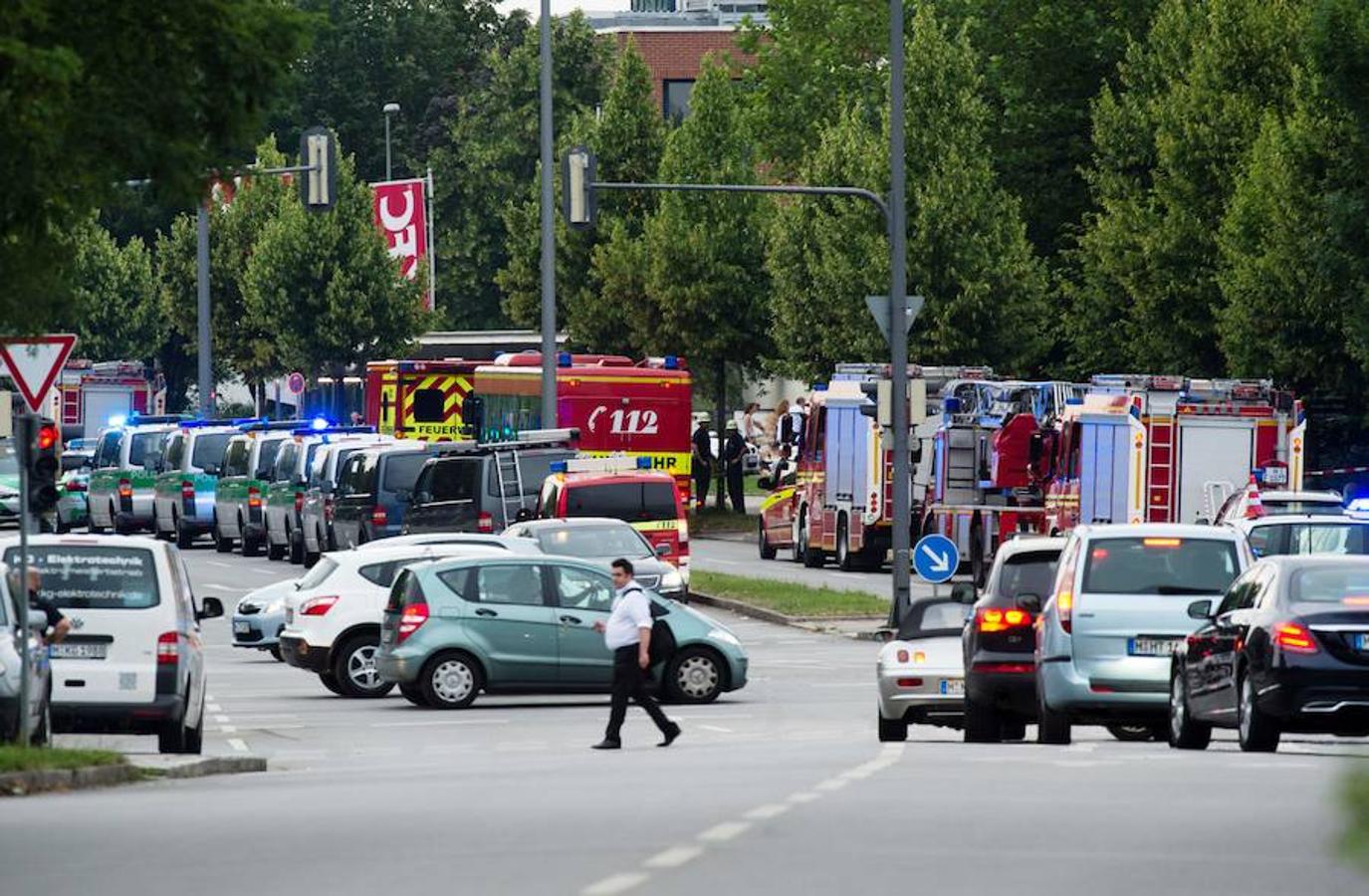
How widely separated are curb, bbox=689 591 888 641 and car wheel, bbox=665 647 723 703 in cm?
690

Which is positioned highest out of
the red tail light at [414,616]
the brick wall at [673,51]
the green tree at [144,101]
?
the brick wall at [673,51]

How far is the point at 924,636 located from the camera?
25906mm

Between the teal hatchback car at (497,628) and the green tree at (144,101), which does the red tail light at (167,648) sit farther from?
the green tree at (144,101)

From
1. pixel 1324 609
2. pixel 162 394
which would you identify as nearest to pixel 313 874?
pixel 1324 609

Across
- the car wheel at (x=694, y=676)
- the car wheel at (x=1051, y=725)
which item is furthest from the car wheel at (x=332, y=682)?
the car wheel at (x=1051, y=725)

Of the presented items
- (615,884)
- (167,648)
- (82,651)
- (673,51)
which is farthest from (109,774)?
(673,51)

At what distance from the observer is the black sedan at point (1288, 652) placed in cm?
1977

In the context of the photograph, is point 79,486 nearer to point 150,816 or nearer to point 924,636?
point 924,636

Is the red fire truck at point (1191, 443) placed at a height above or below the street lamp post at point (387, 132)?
below

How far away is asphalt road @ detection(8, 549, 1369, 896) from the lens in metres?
12.1

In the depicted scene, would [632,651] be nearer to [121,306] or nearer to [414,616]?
[414,616]

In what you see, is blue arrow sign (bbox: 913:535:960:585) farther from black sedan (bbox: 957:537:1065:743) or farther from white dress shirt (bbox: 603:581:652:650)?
white dress shirt (bbox: 603:581:652:650)

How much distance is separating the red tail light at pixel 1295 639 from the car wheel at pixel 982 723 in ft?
14.6

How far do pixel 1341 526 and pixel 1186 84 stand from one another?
2331cm
